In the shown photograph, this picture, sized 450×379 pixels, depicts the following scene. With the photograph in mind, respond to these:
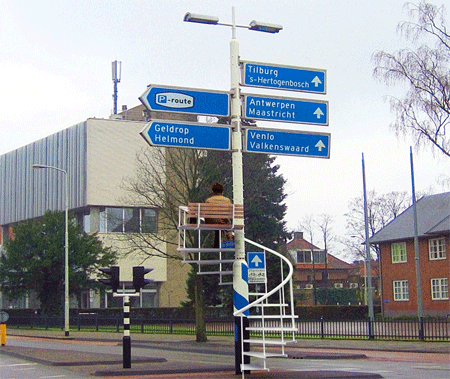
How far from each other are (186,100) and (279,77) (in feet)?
6.69

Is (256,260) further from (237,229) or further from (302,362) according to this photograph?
(302,362)

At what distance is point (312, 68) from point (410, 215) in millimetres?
50234

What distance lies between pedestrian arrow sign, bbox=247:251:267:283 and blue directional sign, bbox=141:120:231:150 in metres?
2.35

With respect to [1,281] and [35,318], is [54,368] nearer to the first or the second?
[35,318]


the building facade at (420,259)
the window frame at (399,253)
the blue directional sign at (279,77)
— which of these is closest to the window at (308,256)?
the building facade at (420,259)

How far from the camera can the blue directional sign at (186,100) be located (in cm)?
1484

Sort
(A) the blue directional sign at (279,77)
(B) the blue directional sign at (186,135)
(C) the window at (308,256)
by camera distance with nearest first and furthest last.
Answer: (B) the blue directional sign at (186,135)
(A) the blue directional sign at (279,77)
(C) the window at (308,256)

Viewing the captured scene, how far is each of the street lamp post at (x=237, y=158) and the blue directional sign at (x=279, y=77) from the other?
260mm

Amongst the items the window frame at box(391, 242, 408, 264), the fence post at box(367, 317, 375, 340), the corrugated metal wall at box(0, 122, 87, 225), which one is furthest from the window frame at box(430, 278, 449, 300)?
the corrugated metal wall at box(0, 122, 87, 225)

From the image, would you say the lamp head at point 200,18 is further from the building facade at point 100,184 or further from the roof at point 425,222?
the building facade at point 100,184

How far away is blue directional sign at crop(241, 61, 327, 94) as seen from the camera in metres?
15.6

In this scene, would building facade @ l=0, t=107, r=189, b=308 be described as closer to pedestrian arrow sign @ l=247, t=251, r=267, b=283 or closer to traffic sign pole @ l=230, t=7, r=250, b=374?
pedestrian arrow sign @ l=247, t=251, r=267, b=283

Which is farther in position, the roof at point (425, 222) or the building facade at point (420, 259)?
the building facade at point (420, 259)

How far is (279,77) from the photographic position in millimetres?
15688
